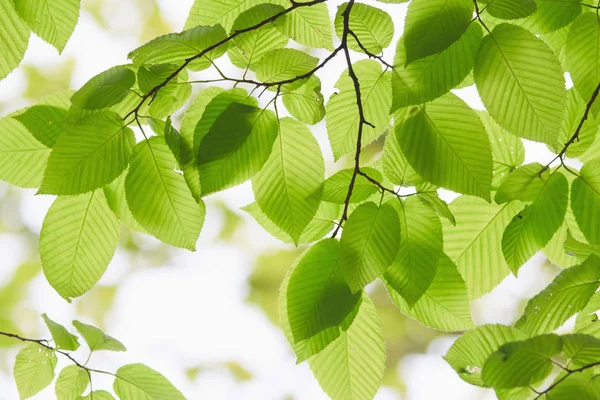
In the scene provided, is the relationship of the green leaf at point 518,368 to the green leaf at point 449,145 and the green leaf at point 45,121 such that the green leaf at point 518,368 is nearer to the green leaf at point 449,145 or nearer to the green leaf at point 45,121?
the green leaf at point 449,145

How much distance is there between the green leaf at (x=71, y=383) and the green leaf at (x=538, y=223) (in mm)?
602

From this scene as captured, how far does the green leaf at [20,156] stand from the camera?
0.72 metres

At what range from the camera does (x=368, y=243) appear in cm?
60

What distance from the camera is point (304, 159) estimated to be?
25.6 inches

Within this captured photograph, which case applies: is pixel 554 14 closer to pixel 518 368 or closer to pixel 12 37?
pixel 518 368

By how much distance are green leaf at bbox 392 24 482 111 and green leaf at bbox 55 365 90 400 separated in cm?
60

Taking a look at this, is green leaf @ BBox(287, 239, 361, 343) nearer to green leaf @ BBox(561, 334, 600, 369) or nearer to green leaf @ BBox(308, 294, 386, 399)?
green leaf @ BBox(308, 294, 386, 399)

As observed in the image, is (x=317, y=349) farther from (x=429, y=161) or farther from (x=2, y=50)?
(x=2, y=50)

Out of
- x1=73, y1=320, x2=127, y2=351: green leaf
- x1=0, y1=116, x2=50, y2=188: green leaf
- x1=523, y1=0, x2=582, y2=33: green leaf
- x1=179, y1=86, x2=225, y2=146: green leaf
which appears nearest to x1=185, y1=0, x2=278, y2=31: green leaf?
x1=179, y1=86, x2=225, y2=146: green leaf

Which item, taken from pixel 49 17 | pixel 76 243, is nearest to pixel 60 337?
pixel 76 243

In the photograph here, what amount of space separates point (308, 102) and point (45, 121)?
29 cm

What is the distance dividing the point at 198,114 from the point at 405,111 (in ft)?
0.74

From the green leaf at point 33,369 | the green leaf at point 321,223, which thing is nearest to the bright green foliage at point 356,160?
the green leaf at point 321,223

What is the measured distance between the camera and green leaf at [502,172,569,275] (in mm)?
651
